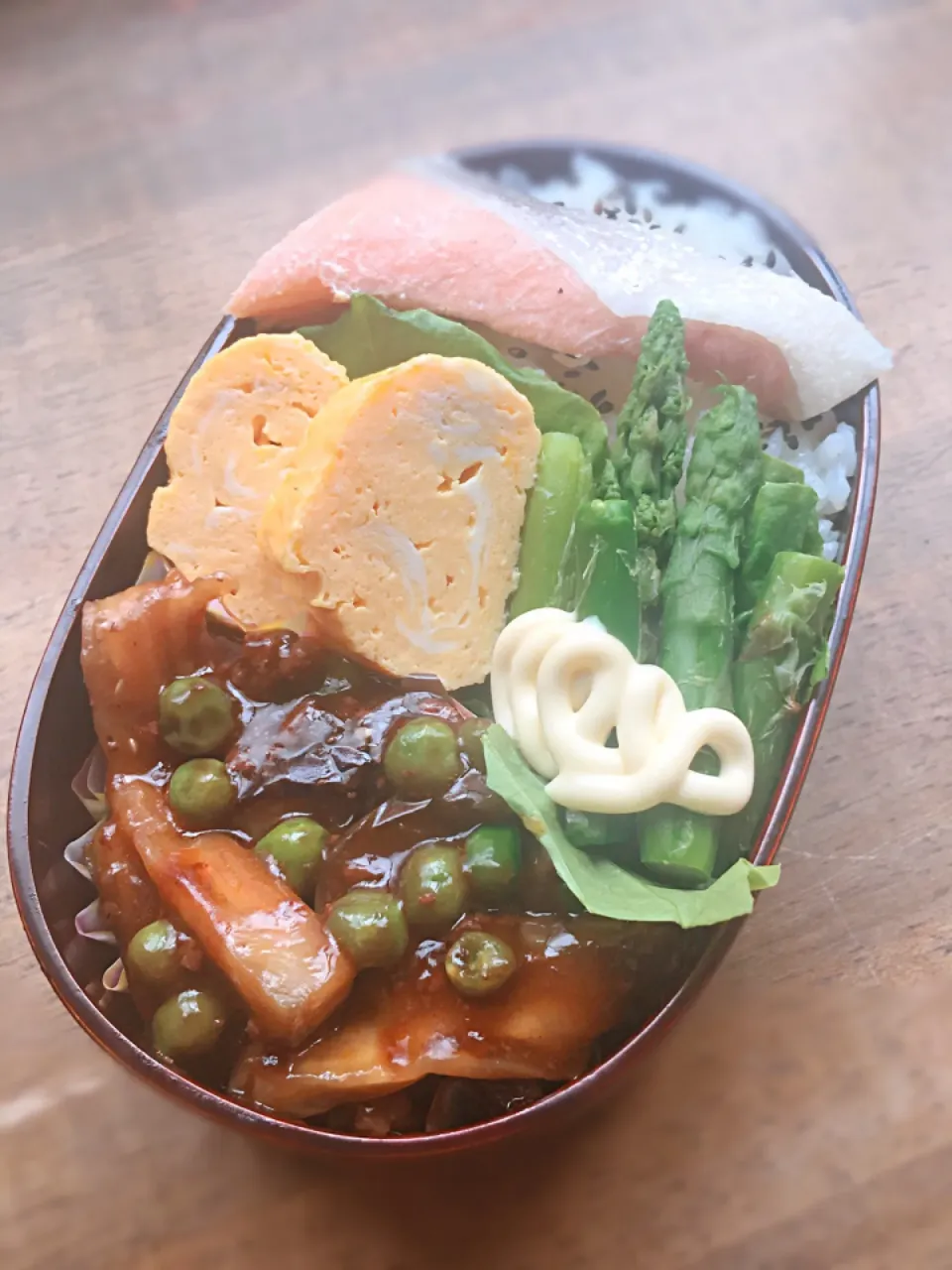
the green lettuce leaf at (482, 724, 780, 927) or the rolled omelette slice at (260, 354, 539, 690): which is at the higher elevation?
the rolled omelette slice at (260, 354, 539, 690)

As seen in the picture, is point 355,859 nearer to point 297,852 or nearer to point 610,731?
point 297,852

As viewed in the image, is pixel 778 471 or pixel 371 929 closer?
pixel 371 929

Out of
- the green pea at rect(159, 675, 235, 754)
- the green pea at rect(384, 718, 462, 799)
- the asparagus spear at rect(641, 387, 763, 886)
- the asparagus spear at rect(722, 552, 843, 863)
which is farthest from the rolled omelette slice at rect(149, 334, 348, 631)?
the asparagus spear at rect(722, 552, 843, 863)

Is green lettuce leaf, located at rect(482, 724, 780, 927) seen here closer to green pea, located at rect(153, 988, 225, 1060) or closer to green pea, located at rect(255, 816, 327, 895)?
green pea, located at rect(255, 816, 327, 895)

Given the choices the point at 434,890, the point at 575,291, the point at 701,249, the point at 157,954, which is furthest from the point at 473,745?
the point at 701,249

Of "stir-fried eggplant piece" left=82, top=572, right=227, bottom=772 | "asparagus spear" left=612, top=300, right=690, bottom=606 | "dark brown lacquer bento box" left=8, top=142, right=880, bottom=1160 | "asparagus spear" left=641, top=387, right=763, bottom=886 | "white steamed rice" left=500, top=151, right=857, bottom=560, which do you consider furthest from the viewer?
"white steamed rice" left=500, top=151, right=857, bottom=560

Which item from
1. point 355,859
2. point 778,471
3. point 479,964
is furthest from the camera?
point 778,471

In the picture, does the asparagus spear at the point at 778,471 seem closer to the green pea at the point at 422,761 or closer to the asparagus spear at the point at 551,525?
the asparagus spear at the point at 551,525
